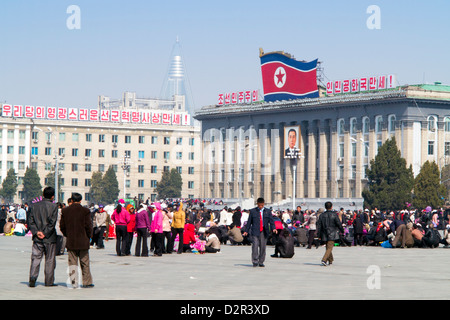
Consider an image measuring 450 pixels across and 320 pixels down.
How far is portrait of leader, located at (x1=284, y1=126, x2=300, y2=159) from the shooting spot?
3952 inches

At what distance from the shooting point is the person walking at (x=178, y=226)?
28256mm

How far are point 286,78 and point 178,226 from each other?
253 ft

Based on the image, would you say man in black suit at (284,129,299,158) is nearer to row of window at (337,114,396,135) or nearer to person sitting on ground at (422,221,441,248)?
row of window at (337,114,396,135)

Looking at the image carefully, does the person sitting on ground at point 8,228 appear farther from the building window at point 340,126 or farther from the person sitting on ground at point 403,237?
the building window at point 340,126

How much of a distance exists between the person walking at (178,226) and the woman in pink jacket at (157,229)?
0.76 m

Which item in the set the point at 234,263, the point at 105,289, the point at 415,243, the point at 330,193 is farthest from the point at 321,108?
the point at 105,289

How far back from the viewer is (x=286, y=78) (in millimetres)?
104250

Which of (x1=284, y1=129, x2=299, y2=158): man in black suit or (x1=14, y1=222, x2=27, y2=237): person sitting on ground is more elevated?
(x1=284, y1=129, x2=299, y2=158): man in black suit

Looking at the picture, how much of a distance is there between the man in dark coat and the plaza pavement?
0.34 meters

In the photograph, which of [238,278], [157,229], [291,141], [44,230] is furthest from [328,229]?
[291,141]

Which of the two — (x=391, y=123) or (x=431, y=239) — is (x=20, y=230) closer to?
(x=431, y=239)

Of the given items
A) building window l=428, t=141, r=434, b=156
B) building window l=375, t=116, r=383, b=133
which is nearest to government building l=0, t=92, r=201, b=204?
building window l=375, t=116, r=383, b=133
